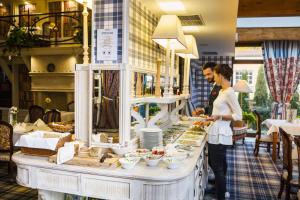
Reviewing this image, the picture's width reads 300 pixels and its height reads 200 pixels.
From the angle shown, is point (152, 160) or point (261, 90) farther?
point (261, 90)

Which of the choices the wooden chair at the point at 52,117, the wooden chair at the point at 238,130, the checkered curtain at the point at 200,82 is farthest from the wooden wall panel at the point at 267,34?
the wooden chair at the point at 52,117

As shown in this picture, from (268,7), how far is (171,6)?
6.05 feet

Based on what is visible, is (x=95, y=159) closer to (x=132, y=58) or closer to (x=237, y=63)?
(x=132, y=58)

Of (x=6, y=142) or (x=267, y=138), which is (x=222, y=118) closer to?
(x=6, y=142)

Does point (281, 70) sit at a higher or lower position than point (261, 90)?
higher

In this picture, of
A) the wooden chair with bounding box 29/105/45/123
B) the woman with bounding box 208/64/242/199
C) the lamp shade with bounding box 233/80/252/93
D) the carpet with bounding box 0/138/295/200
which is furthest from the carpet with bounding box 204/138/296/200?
the wooden chair with bounding box 29/105/45/123

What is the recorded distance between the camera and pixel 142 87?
2.87 meters

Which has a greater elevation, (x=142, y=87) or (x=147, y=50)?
(x=147, y=50)

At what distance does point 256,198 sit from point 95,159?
99.8 inches

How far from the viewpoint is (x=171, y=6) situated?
3033 millimetres

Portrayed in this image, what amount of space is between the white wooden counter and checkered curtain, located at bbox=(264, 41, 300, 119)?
5.97 metres

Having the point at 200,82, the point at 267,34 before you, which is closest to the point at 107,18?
the point at 267,34

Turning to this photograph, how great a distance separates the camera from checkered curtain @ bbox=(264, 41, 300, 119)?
7344 millimetres

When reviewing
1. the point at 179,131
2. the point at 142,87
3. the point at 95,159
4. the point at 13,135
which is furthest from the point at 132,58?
the point at 13,135
